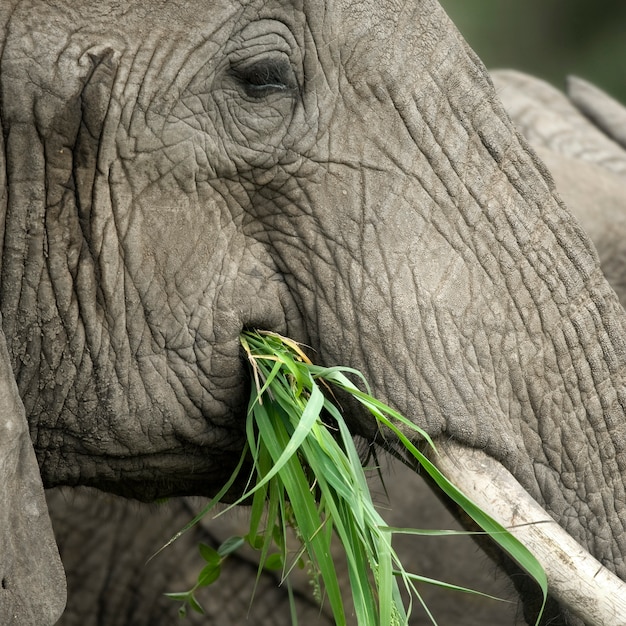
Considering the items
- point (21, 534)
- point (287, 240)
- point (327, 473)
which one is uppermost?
point (287, 240)

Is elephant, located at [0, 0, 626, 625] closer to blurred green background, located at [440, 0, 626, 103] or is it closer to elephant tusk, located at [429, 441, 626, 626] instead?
elephant tusk, located at [429, 441, 626, 626]

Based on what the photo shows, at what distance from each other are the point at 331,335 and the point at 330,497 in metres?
0.25

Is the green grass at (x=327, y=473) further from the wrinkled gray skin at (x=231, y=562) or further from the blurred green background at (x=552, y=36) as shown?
the blurred green background at (x=552, y=36)

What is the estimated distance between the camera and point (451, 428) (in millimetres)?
1909

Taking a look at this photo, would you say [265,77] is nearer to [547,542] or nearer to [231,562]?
[547,542]

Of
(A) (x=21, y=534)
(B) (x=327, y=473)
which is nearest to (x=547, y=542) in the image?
(B) (x=327, y=473)

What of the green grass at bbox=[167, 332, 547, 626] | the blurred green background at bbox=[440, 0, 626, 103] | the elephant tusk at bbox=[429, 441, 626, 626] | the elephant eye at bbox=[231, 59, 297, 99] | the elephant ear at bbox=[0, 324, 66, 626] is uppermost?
the elephant eye at bbox=[231, 59, 297, 99]

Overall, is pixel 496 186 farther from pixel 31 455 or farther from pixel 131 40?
pixel 31 455

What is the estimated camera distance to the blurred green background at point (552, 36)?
295 inches

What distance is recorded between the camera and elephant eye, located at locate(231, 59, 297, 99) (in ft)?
6.16

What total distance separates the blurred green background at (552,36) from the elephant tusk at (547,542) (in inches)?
224

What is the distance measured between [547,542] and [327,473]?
0.33 m

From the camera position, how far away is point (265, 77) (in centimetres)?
188

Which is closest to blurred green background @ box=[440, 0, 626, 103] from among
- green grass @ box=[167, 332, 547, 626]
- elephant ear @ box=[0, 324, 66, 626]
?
green grass @ box=[167, 332, 547, 626]
